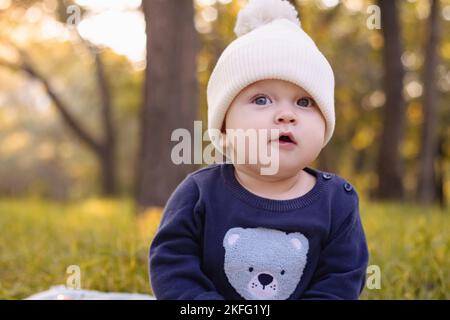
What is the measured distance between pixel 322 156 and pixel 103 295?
11.0 metres

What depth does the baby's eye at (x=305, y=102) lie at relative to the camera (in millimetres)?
2014

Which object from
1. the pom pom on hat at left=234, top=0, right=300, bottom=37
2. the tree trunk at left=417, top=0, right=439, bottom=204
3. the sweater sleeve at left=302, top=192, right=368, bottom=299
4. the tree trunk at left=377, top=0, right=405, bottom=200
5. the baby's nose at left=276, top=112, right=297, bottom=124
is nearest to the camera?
the baby's nose at left=276, top=112, right=297, bottom=124

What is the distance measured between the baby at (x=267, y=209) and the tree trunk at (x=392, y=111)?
8483 mm

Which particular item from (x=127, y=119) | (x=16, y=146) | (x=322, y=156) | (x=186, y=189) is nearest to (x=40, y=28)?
(x=127, y=119)

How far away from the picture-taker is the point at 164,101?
558cm

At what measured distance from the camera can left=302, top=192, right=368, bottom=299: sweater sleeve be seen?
200 cm

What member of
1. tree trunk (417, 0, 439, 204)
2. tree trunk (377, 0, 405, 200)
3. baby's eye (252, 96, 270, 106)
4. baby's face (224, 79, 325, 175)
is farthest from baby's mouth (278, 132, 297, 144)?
tree trunk (377, 0, 405, 200)

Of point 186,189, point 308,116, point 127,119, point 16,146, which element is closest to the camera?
point 308,116

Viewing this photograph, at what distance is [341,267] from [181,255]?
1.73 feet

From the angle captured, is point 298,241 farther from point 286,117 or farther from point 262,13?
point 262,13

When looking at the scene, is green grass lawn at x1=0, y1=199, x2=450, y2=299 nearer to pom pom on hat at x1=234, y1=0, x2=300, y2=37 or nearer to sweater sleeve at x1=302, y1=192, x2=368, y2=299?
sweater sleeve at x1=302, y1=192, x2=368, y2=299

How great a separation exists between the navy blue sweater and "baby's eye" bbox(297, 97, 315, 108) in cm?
29

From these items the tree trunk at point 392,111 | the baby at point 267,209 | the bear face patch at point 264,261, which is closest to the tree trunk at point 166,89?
the baby at point 267,209

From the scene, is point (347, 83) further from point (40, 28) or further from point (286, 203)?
point (286, 203)
